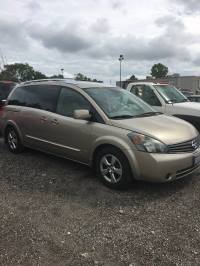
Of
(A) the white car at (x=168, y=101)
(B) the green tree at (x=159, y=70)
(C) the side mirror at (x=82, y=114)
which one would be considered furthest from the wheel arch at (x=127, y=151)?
(B) the green tree at (x=159, y=70)

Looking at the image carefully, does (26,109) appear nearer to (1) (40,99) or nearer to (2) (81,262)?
(1) (40,99)

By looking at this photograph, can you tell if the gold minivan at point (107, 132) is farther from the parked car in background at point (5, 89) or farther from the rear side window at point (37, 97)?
the parked car in background at point (5, 89)

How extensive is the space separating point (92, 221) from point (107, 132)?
1.58 metres

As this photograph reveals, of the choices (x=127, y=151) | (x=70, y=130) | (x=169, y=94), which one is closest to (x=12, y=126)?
(x=70, y=130)

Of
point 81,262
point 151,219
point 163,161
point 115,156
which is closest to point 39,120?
point 115,156

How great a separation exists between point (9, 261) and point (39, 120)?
365 centimetres

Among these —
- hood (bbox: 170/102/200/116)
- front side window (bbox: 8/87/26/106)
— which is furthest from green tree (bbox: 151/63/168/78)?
front side window (bbox: 8/87/26/106)

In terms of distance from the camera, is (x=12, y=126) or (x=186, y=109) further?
(x=186, y=109)

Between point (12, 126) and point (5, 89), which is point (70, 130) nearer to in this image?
point (12, 126)

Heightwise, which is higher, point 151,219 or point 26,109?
point 26,109

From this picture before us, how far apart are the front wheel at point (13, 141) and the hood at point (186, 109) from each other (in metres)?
4.23

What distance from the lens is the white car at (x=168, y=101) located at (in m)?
9.42

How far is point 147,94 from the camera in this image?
1033 cm

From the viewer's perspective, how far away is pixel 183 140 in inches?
217
